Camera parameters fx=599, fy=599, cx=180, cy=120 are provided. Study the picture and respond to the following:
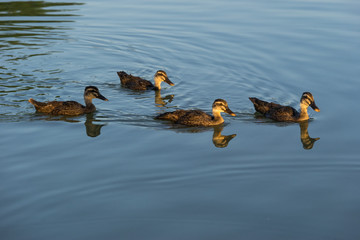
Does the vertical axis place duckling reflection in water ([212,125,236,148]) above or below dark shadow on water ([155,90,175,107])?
below

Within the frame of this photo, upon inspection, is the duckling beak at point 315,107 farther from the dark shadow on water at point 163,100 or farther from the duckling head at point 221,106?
the dark shadow on water at point 163,100

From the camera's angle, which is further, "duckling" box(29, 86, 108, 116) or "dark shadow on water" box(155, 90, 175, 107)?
"dark shadow on water" box(155, 90, 175, 107)

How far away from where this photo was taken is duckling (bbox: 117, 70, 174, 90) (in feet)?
52.7

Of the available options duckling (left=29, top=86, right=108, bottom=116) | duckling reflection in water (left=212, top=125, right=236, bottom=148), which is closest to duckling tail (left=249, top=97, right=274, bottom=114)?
duckling reflection in water (left=212, top=125, right=236, bottom=148)

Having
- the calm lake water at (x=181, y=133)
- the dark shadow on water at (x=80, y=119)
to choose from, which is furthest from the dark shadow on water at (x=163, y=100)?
the dark shadow on water at (x=80, y=119)

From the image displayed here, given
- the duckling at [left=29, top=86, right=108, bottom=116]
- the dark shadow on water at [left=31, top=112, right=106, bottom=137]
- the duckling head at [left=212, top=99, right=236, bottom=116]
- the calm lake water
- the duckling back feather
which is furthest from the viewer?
the duckling back feather

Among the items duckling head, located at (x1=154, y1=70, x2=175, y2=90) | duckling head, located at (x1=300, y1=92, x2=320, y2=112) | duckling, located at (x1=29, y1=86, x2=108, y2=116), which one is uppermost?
duckling head, located at (x1=154, y1=70, x2=175, y2=90)

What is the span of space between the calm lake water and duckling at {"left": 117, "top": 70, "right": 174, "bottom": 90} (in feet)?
0.83

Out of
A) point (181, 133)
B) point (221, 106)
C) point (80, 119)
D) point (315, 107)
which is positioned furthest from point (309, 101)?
point (80, 119)

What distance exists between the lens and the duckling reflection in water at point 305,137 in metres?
11.9

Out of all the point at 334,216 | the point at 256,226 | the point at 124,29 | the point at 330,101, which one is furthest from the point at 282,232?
the point at 124,29

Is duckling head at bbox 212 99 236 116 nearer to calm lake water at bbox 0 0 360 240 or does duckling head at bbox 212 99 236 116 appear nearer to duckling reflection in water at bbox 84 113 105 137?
calm lake water at bbox 0 0 360 240

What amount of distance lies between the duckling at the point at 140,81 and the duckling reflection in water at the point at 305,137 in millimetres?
4210

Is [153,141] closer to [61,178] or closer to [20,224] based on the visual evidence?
[61,178]
